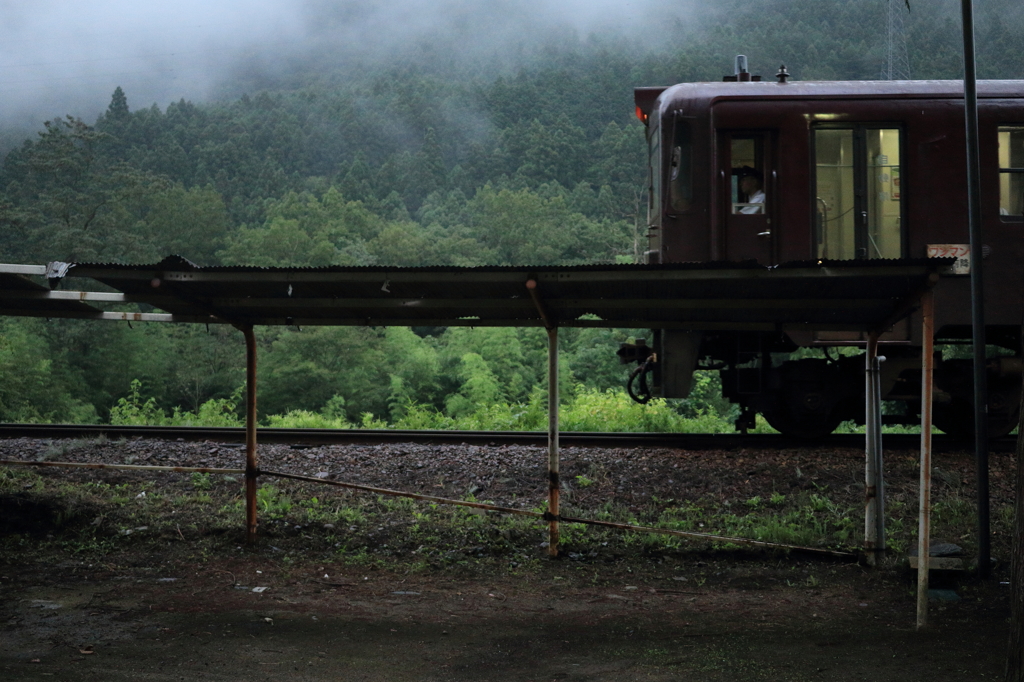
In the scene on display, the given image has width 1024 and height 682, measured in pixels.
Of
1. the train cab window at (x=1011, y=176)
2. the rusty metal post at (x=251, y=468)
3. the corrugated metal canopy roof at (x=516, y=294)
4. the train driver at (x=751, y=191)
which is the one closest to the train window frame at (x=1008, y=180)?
the train cab window at (x=1011, y=176)

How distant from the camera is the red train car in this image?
9117mm

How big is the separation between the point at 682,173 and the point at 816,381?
2817 millimetres

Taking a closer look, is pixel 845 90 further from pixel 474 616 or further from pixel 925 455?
pixel 474 616

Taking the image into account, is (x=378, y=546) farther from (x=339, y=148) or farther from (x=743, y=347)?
(x=339, y=148)

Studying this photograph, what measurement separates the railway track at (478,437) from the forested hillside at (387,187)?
15.4ft

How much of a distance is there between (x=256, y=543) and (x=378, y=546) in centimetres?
104

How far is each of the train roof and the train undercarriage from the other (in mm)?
2623

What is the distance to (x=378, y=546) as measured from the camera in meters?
7.32

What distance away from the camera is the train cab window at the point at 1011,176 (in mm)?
9117

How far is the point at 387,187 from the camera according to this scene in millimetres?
60281

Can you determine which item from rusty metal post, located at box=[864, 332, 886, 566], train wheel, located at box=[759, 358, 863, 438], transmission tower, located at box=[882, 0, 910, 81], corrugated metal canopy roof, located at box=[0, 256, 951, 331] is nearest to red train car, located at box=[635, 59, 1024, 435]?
train wheel, located at box=[759, 358, 863, 438]

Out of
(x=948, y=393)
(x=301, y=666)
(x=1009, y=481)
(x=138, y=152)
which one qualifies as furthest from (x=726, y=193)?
(x=138, y=152)

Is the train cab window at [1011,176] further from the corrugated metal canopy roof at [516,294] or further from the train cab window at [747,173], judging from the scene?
the corrugated metal canopy roof at [516,294]

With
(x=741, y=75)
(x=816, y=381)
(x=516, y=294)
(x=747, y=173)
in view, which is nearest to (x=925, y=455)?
(x=516, y=294)
